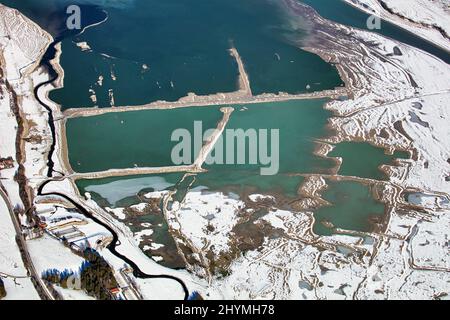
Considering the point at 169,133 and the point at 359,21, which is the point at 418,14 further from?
the point at 169,133

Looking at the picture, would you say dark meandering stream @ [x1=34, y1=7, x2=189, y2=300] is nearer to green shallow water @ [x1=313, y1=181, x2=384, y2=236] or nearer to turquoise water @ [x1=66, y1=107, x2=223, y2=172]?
turquoise water @ [x1=66, y1=107, x2=223, y2=172]

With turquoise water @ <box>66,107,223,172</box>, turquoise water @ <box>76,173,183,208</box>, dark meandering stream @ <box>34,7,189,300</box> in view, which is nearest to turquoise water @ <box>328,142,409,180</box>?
turquoise water @ <box>66,107,223,172</box>

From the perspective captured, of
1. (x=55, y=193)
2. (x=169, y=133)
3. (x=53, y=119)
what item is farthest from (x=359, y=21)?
(x=55, y=193)

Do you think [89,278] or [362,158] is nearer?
[89,278]

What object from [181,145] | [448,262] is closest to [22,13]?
Result: [181,145]

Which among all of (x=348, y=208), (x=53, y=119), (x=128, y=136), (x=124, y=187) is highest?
(x=53, y=119)

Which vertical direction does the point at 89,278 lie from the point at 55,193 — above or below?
below

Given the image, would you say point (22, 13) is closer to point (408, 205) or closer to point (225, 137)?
point (225, 137)

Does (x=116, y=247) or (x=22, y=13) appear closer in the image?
(x=116, y=247)
